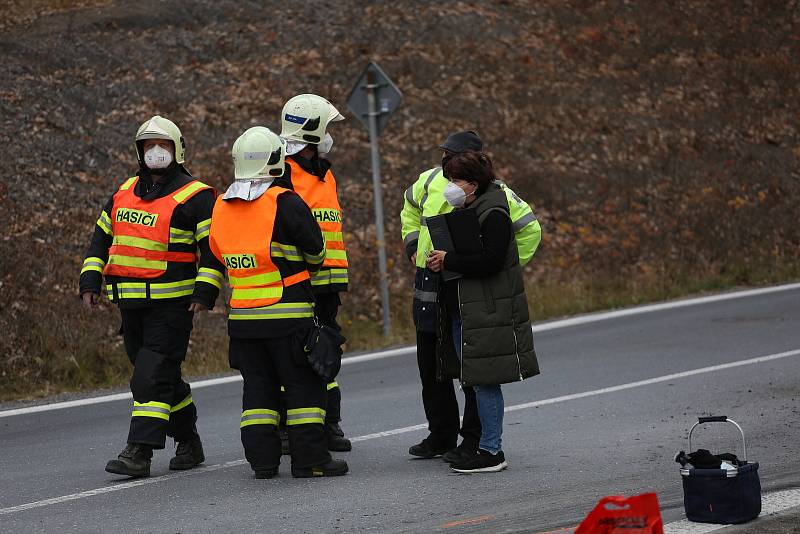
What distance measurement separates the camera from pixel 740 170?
23.7 meters

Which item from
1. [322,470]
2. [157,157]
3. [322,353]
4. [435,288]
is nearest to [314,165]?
[157,157]

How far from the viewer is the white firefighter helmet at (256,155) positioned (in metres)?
7.20

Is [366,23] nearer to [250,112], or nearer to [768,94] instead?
[250,112]

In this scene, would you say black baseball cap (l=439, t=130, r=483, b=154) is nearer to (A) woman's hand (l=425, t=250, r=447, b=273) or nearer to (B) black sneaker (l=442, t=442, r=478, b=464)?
(A) woman's hand (l=425, t=250, r=447, b=273)

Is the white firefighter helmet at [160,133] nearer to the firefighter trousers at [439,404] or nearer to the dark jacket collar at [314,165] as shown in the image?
the dark jacket collar at [314,165]

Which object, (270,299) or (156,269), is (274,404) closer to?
(270,299)

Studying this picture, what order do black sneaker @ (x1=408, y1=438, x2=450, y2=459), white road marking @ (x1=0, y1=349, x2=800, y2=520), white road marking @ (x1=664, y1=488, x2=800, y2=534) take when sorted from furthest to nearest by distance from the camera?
black sneaker @ (x1=408, y1=438, x2=450, y2=459) → white road marking @ (x1=0, y1=349, x2=800, y2=520) → white road marking @ (x1=664, y1=488, x2=800, y2=534)

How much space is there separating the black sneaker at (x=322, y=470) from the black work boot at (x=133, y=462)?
0.90 m

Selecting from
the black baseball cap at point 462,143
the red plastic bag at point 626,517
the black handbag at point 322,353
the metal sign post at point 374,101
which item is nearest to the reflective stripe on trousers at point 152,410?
the black handbag at point 322,353

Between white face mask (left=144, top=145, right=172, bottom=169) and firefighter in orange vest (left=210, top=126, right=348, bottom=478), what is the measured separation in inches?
19.4

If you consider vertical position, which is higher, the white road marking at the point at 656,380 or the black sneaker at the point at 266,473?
the black sneaker at the point at 266,473

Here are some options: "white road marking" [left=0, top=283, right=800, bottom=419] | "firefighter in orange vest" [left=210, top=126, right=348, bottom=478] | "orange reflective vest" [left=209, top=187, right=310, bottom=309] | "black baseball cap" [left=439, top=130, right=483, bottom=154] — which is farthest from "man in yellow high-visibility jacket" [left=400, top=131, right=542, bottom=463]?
"white road marking" [left=0, top=283, right=800, bottom=419]

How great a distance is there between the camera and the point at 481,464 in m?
7.45

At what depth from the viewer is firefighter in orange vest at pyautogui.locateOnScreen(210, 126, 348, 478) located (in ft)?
23.7
